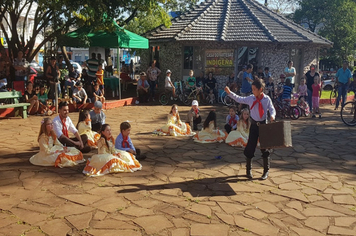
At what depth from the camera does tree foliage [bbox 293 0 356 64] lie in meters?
31.2

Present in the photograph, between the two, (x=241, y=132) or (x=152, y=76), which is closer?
(x=241, y=132)

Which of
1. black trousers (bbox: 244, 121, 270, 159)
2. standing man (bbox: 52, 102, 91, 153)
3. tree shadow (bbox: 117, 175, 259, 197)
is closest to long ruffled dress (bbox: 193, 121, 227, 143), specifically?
black trousers (bbox: 244, 121, 270, 159)

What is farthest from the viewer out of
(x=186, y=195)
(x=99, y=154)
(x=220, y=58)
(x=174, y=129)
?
(x=220, y=58)

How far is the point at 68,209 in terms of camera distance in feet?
16.6

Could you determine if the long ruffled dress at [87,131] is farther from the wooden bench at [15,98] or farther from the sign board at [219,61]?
the sign board at [219,61]

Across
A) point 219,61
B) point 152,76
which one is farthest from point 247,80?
point 152,76

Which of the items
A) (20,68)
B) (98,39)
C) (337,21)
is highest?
(337,21)

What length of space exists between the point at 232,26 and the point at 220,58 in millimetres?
2077

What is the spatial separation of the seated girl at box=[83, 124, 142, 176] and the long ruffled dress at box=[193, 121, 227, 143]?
2905 millimetres

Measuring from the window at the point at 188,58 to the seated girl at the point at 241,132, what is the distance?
1115 cm

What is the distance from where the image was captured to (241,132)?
360 inches

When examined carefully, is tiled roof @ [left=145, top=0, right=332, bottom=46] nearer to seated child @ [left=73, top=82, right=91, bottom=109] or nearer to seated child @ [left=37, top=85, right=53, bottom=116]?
seated child @ [left=73, top=82, right=91, bottom=109]

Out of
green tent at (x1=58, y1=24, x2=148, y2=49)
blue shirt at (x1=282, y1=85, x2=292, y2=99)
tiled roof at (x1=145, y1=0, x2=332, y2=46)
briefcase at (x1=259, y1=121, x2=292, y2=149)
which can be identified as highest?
tiled roof at (x1=145, y1=0, x2=332, y2=46)

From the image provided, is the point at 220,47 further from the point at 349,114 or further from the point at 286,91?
the point at 349,114
